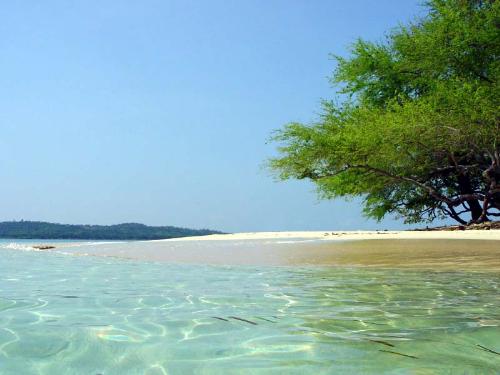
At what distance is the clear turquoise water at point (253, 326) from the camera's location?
2732 mm

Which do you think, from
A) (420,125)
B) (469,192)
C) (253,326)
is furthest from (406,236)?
(253,326)

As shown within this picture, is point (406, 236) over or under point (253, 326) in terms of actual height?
over

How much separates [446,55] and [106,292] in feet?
69.0

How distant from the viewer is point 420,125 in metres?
20.4

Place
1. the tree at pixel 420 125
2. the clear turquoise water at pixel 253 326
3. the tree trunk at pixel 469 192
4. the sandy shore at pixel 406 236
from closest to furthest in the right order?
the clear turquoise water at pixel 253 326, the sandy shore at pixel 406 236, the tree at pixel 420 125, the tree trunk at pixel 469 192

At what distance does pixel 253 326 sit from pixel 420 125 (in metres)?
18.4

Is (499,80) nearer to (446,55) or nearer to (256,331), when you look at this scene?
(446,55)

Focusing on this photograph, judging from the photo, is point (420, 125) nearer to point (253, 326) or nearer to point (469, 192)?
point (469, 192)

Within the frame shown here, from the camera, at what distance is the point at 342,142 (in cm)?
2256

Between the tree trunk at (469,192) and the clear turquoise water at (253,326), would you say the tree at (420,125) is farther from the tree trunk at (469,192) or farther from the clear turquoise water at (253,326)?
the clear turquoise water at (253,326)

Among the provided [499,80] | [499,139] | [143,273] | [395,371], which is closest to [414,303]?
[395,371]

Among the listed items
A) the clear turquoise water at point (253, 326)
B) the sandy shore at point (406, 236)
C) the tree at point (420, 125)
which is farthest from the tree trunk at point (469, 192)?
the clear turquoise water at point (253, 326)

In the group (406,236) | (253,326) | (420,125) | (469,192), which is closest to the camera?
(253,326)

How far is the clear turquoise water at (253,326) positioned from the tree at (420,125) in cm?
1584
